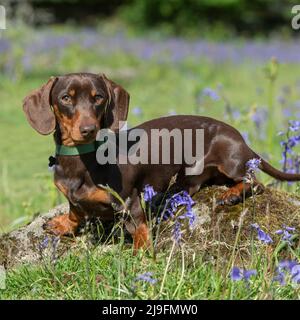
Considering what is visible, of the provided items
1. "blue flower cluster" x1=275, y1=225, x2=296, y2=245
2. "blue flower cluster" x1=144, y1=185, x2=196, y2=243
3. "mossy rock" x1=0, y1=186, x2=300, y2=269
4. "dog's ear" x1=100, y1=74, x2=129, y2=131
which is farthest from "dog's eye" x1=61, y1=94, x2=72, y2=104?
"blue flower cluster" x1=275, y1=225, x2=296, y2=245

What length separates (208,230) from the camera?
10.8 feet

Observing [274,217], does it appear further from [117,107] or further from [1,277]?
[1,277]

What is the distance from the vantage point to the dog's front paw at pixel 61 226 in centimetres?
349

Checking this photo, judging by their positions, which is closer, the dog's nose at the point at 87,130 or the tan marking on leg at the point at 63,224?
the dog's nose at the point at 87,130

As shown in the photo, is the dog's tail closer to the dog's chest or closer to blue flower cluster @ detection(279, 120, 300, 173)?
blue flower cluster @ detection(279, 120, 300, 173)

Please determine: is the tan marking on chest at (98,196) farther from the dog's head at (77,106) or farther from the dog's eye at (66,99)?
the dog's eye at (66,99)

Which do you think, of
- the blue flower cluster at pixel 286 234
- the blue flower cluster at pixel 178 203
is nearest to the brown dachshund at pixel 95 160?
the blue flower cluster at pixel 178 203

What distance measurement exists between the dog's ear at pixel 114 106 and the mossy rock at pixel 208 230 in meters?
0.52

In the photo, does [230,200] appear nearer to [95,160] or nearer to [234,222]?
[234,222]

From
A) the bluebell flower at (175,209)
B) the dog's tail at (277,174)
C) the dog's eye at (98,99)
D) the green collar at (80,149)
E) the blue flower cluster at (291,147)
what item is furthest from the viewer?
the blue flower cluster at (291,147)

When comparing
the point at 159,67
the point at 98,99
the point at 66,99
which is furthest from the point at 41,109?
the point at 159,67

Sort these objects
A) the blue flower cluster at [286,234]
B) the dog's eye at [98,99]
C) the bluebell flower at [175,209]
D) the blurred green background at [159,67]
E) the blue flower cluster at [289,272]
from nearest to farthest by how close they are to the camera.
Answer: the blue flower cluster at [289,272] → the bluebell flower at [175,209] → the blue flower cluster at [286,234] → the dog's eye at [98,99] → the blurred green background at [159,67]

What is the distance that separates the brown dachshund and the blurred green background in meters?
0.50

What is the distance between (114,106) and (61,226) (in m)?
0.67
